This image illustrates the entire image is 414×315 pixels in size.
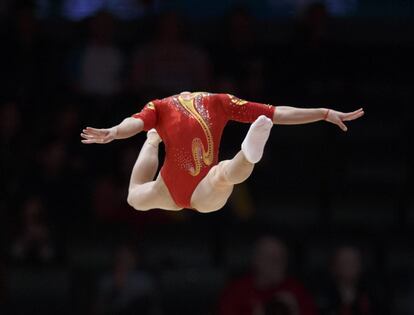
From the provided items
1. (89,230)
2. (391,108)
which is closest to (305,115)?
(89,230)

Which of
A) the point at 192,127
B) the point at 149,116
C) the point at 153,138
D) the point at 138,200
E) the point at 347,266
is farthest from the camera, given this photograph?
the point at 347,266

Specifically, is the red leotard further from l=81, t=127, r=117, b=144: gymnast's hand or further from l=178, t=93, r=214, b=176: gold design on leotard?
l=81, t=127, r=117, b=144: gymnast's hand

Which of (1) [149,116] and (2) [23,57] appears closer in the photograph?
(1) [149,116]

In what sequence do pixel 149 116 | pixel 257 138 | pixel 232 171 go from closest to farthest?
pixel 257 138 < pixel 232 171 < pixel 149 116

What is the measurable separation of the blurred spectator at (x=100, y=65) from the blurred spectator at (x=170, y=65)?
198 mm

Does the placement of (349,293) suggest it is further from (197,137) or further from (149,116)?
(149,116)

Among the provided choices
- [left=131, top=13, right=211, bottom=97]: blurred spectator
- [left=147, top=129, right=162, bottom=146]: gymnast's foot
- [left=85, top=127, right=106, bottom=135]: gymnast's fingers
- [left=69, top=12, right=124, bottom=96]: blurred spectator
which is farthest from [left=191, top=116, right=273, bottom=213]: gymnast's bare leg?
[left=69, top=12, right=124, bottom=96]: blurred spectator

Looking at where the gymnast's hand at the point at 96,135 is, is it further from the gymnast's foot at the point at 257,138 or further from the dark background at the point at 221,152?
the dark background at the point at 221,152

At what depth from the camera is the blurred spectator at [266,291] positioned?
7383mm

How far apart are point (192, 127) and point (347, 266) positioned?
257 centimetres

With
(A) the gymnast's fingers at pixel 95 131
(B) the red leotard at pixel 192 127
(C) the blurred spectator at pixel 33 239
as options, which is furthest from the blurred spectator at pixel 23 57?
(A) the gymnast's fingers at pixel 95 131

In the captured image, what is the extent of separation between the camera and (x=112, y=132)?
484 centimetres

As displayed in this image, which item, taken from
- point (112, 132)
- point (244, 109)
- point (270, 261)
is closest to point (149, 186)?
point (244, 109)

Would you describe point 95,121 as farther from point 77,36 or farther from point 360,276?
point 360,276
